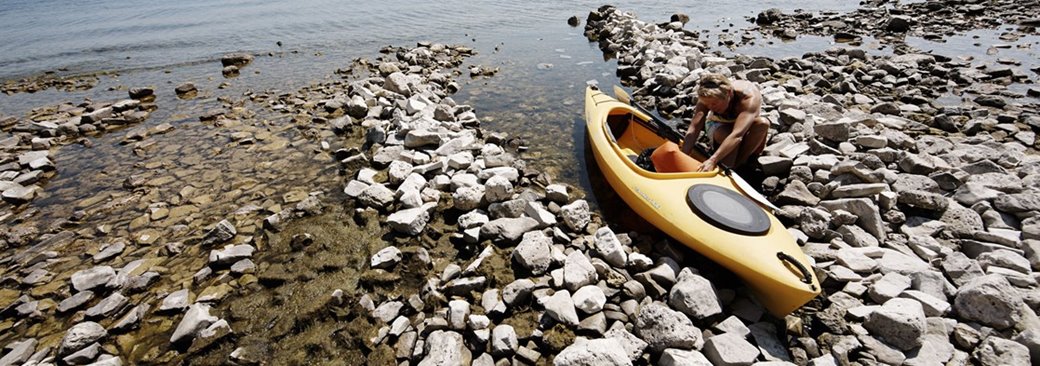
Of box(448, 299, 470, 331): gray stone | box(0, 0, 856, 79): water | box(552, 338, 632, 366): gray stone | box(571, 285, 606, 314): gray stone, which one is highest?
box(0, 0, 856, 79): water

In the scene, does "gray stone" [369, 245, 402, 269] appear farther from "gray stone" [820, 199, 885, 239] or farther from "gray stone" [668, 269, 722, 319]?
"gray stone" [820, 199, 885, 239]

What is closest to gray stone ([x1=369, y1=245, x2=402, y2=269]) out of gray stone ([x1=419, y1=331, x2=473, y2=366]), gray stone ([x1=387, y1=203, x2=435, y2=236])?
gray stone ([x1=387, y1=203, x2=435, y2=236])

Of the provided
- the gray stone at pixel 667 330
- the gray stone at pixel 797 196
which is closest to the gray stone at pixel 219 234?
the gray stone at pixel 667 330

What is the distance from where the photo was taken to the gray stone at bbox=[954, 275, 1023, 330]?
3.29 m

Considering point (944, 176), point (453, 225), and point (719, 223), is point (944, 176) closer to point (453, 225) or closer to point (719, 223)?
point (719, 223)

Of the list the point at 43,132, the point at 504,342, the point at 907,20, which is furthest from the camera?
the point at 907,20

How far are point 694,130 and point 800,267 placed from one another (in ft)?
9.27

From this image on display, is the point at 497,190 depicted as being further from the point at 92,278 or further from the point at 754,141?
the point at 92,278

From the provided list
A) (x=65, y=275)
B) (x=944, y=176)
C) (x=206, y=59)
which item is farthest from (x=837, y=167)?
(x=206, y=59)

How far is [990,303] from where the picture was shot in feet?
11.0

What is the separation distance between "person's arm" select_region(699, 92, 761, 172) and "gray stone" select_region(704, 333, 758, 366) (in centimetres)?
261

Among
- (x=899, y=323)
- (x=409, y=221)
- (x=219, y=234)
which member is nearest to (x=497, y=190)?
(x=409, y=221)

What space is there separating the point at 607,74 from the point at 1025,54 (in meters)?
12.4

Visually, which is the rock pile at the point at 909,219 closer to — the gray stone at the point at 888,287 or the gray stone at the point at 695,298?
the gray stone at the point at 888,287
